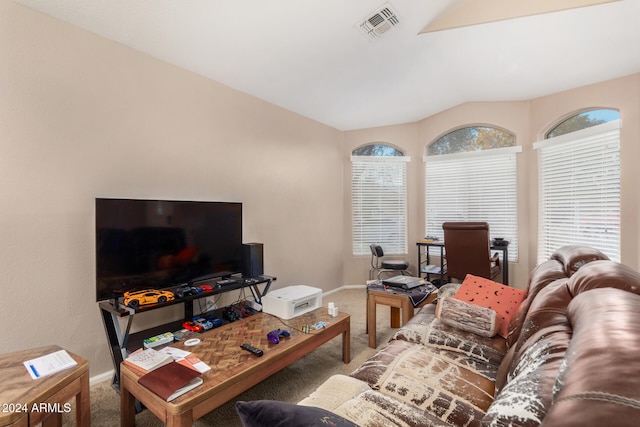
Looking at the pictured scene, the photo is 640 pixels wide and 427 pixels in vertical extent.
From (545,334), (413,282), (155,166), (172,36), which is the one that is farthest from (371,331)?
(172,36)

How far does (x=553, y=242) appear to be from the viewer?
379cm

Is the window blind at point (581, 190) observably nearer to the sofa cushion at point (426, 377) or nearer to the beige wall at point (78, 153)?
the sofa cushion at point (426, 377)

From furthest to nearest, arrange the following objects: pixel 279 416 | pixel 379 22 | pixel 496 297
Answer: pixel 379 22, pixel 496 297, pixel 279 416

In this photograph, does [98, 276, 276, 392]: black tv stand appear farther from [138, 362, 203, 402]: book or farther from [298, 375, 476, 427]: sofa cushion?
[298, 375, 476, 427]: sofa cushion

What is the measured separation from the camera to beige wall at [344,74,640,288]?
3010 millimetres

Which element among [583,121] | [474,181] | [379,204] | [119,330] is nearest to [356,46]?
[379,204]

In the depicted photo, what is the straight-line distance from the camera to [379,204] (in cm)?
501

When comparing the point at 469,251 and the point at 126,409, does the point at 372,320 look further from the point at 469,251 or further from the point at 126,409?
the point at 126,409

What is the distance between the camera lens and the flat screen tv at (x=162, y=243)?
6.91 feet

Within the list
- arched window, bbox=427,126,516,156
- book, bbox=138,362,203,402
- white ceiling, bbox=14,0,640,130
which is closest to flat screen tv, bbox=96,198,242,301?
book, bbox=138,362,203,402

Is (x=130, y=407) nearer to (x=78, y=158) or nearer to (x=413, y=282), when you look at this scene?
(x=78, y=158)

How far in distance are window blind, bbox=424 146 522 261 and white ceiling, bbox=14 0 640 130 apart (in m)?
0.91

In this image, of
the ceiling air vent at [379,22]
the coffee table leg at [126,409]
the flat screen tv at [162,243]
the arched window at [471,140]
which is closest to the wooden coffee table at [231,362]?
the coffee table leg at [126,409]

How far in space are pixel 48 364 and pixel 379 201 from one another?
437 centimetres
